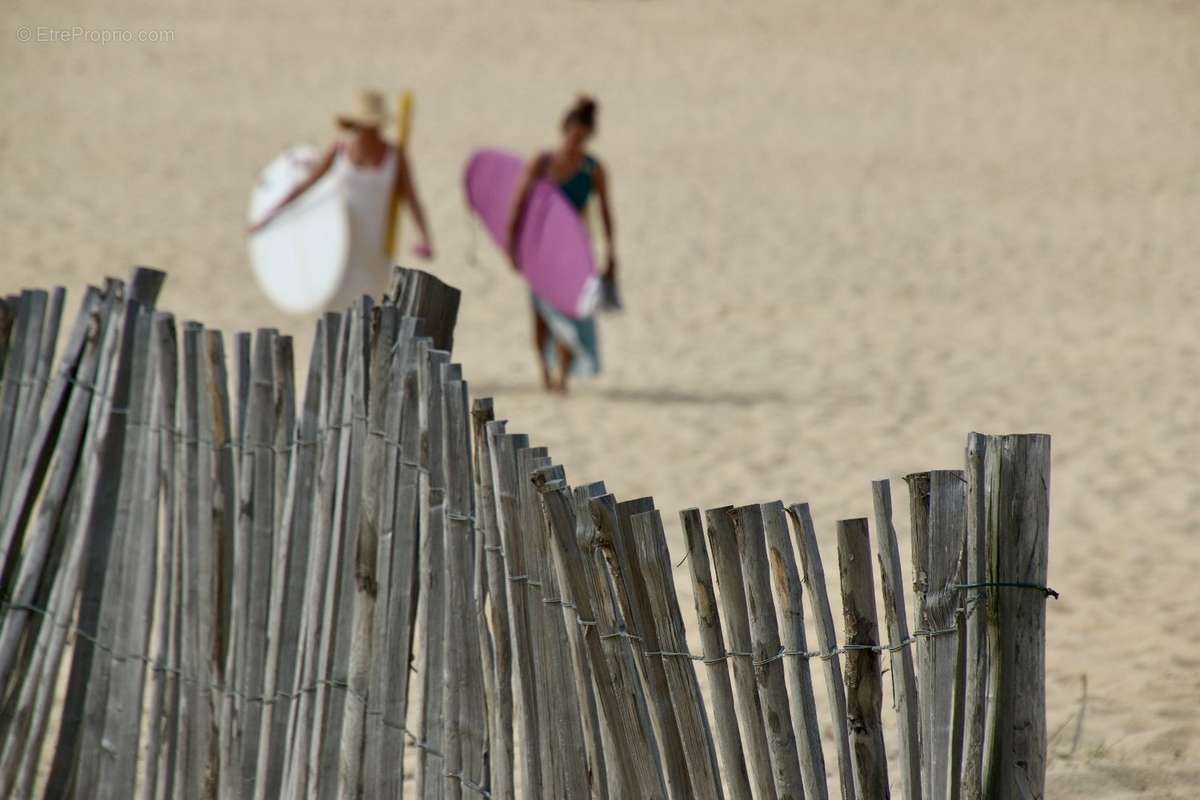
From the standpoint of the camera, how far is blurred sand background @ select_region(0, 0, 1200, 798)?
5449 mm

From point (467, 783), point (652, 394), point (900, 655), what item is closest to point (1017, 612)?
point (900, 655)

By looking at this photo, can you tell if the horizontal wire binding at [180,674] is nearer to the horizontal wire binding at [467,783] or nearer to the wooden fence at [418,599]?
the wooden fence at [418,599]

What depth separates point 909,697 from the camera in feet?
6.14

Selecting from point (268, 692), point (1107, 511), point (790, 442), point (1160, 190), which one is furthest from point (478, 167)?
point (1160, 190)

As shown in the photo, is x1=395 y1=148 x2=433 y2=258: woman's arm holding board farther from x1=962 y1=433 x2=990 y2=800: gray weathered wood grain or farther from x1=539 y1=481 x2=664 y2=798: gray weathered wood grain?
x1=962 y1=433 x2=990 y2=800: gray weathered wood grain

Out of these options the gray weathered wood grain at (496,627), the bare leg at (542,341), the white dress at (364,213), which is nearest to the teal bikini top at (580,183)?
the bare leg at (542,341)

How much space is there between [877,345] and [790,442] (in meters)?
2.54

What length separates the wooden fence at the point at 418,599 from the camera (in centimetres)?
176

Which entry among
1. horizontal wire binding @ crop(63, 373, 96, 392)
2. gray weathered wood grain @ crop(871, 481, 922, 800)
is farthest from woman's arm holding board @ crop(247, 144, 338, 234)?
gray weathered wood grain @ crop(871, 481, 922, 800)

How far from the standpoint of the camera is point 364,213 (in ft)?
22.8

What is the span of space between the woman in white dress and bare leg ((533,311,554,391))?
0.86 meters

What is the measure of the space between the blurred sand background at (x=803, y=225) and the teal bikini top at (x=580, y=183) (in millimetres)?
1072

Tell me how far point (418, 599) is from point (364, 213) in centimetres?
482

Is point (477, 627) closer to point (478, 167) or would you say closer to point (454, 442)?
Result: point (454, 442)
